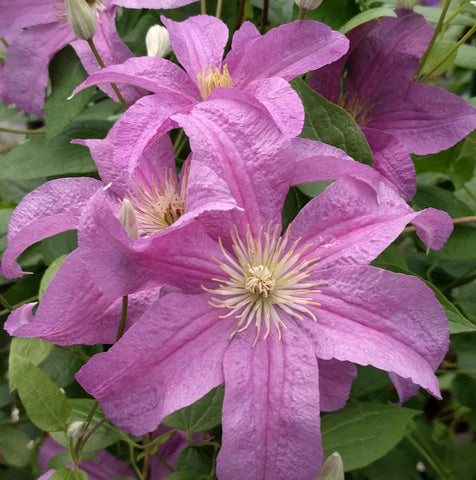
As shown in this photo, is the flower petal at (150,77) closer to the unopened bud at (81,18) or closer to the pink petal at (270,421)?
the unopened bud at (81,18)

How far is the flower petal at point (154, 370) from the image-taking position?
0.52 m

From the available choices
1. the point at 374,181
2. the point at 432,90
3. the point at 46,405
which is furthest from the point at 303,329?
the point at 432,90

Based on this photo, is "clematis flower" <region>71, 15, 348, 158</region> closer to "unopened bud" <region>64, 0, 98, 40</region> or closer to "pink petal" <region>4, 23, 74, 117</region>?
"unopened bud" <region>64, 0, 98, 40</region>

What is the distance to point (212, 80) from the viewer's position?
676mm

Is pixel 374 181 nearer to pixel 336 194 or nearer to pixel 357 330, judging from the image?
pixel 336 194

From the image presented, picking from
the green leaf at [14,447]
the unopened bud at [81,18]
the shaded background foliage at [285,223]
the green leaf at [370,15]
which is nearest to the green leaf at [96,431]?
the shaded background foliage at [285,223]

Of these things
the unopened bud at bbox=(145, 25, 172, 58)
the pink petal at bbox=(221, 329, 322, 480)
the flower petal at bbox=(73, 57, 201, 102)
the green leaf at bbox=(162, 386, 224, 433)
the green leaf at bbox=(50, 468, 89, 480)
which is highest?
the flower petal at bbox=(73, 57, 201, 102)

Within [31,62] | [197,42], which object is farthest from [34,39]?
[197,42]

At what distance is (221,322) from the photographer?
0.57m

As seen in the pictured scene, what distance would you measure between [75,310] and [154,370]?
0.09 metres

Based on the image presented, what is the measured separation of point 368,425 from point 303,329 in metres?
0.20

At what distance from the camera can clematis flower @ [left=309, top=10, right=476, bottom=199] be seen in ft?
2.52

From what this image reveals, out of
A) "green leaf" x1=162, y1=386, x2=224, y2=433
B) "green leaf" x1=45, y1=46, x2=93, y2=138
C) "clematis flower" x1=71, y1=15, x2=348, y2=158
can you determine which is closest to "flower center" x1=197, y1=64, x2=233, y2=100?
"clematis flower" x1=71, y1=15, x2=348, y2=158

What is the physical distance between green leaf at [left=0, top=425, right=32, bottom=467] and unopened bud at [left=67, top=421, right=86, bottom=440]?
0.34 metres
